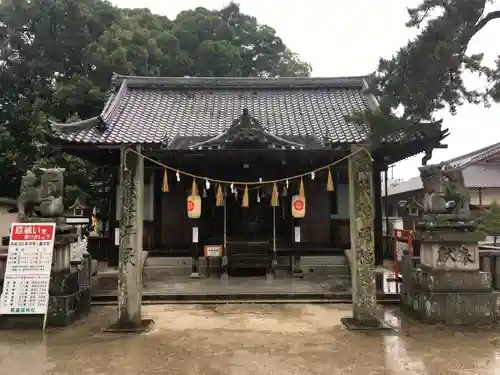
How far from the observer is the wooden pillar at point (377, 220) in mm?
15125

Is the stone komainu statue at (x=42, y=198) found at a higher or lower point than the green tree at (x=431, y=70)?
lower

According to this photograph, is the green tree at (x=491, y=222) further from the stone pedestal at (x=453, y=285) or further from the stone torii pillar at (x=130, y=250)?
the stone torii pillar at (x=130, y=250)

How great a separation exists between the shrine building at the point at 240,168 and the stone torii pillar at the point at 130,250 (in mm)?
3596

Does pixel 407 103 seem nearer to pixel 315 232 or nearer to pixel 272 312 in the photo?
pixel 272 312

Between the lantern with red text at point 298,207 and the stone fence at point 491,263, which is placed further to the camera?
the lantern with red text at point 298,207

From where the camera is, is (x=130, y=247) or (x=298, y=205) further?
(x=298, y=205)

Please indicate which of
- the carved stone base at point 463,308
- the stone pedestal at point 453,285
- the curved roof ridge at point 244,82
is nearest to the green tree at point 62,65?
the curved roof ridge at point 244,82

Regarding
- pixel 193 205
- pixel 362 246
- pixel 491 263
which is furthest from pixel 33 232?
pixel 491 263

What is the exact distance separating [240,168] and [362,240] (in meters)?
7.41

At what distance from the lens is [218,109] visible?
58.4 ft

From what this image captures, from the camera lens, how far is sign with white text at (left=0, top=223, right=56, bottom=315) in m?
8.04

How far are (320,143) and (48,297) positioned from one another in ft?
28.6

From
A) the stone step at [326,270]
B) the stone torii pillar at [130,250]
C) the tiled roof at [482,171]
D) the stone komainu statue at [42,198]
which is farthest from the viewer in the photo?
the tiled roof at [482,171]

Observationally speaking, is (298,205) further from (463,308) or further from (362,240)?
(463,308)
